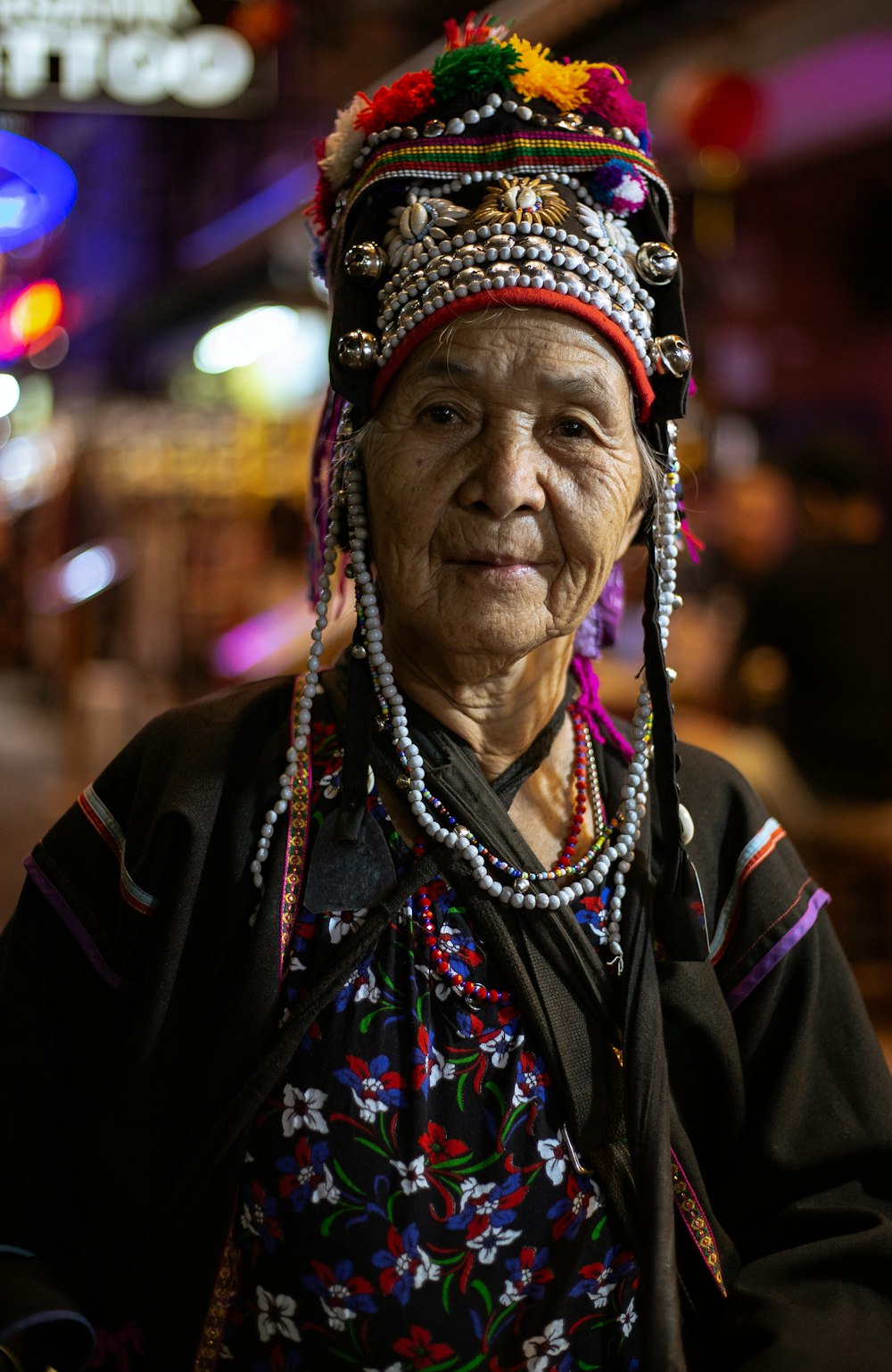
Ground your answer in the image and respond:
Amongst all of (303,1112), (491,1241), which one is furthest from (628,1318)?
(303,1112)

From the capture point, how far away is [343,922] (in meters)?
1.21

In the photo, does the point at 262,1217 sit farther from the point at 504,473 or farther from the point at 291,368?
the point at 291,368

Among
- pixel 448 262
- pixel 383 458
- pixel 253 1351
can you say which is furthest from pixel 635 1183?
pixel 448 262

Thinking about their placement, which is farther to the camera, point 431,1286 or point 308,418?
point 308,418

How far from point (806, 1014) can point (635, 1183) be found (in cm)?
28

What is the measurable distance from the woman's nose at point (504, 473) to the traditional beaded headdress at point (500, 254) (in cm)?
13

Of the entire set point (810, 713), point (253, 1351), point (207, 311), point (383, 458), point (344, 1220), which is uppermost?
point (207, 311)

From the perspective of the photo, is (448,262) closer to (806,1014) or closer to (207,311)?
(806,1014)

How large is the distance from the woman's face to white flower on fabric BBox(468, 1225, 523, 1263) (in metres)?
0.57

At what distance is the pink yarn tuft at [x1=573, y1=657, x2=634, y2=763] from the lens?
142 cm

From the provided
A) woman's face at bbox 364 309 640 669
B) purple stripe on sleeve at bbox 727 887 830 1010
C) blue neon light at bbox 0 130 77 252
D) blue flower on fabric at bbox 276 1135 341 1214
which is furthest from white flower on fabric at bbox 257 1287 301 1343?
blue neon light at bbox 0 130 77 252

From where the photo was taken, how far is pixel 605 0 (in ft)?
10.1

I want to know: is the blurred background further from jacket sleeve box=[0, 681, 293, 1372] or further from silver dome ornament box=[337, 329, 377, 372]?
jacket sleeve box=[0, 681, 293, 1372]

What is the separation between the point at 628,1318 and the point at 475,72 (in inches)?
50.9
